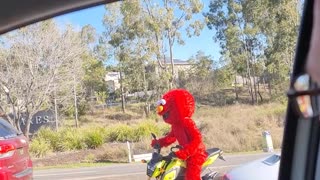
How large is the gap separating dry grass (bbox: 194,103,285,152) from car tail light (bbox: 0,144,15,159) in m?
3.78

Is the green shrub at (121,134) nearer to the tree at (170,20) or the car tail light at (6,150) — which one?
the tree at (170,20)

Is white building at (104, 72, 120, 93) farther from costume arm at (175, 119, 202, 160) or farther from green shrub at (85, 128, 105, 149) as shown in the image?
costume arm at (175, 119, 202, 160)

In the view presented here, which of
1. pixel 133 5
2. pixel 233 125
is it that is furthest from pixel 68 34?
pixel 233 125

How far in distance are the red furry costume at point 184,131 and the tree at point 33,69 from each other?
9.68 m

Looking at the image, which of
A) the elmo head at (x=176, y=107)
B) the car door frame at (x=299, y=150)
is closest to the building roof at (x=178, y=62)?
the elmo head at (x=176, y=107)

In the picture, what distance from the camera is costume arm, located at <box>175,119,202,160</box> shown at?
4809mm

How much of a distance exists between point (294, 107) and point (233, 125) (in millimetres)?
10163

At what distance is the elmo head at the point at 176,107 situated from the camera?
198 inches

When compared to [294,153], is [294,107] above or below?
above

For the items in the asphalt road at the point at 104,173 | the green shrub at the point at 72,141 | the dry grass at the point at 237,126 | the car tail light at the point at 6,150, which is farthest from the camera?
the green shrub at the point at 72,141

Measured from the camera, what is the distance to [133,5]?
48.0 feet

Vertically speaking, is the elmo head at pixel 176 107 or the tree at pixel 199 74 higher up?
the tree at pixel 199 74

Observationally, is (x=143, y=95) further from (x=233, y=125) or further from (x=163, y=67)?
(x=233, y=125)

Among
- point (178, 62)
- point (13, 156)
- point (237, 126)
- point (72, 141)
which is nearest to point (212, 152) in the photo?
point (13, 156)
